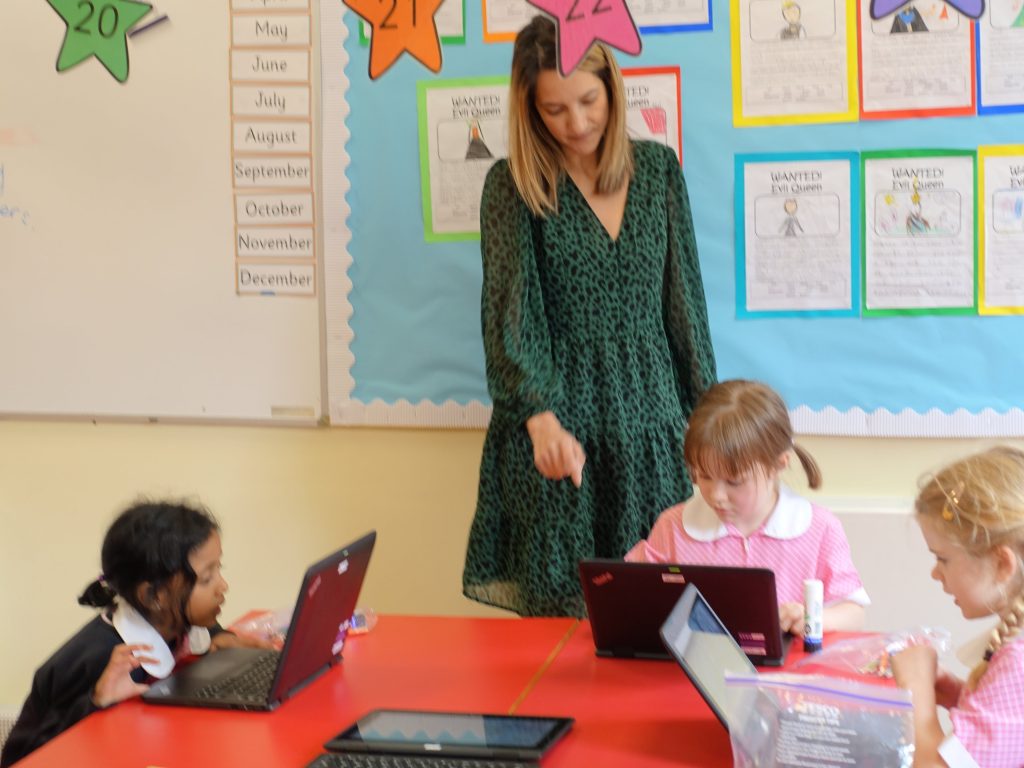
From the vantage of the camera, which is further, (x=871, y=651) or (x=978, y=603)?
(x=871, y=651)

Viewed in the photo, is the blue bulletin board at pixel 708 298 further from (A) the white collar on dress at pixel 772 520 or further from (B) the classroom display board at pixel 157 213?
(A) the white collar on dress at pixel 772 520

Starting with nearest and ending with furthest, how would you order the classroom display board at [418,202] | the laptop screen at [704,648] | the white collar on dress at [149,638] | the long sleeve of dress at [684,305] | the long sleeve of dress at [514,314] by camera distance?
1. the laptop screen at [704,648]
2. the white collar on dress at [149,638]
3. the long sleeve of dress at [514,314]
4. the long sleeve of dress at [684,305]
5. the classroom display board at [418,202]

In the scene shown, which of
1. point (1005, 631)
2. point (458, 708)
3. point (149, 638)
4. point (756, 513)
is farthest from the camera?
point (756, 513)

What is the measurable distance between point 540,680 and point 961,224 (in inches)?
60.5

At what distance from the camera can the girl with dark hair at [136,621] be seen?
188 centimetres

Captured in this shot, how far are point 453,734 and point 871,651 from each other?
0.65m

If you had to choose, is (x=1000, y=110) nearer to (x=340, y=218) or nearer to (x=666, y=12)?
(x=666, y=12)

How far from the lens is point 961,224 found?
2621mm

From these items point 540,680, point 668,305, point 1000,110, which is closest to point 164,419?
point 668,305

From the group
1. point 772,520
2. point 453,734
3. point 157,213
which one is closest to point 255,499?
point 157,213

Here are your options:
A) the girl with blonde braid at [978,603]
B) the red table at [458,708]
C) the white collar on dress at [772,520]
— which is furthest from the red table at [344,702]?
the girl with blonde braid at [978,603]

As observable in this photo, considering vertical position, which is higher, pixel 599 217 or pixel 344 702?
pixel 599 217

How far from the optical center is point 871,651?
1744 mm

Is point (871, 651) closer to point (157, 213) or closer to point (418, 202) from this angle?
point (418, 202)
